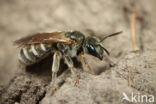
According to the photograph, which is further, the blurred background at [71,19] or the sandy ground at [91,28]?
the blurred background at [71,19]

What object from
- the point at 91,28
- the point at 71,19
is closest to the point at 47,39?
the point at 91,28

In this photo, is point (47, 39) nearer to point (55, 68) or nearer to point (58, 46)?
point (58, 46)

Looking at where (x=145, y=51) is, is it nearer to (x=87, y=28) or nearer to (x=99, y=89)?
(x=99, y=89)

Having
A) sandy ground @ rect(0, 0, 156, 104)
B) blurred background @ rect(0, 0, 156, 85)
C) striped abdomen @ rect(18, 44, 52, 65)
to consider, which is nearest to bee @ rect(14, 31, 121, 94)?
striped abdomen @ rect(18, 44, 52, 65)

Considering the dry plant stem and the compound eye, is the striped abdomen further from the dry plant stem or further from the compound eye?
the dry plant stem

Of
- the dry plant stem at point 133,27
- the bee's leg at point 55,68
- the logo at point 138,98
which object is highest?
the dry plant stem at point 133,27

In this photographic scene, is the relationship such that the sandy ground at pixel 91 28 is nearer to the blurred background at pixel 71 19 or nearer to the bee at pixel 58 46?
the blurred background at pixel 71 19

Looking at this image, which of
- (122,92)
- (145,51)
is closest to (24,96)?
(122,92)

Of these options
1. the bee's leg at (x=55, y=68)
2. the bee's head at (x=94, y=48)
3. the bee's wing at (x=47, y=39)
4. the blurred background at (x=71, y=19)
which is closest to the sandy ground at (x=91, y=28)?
the blurred background at (x=71, y=19)
